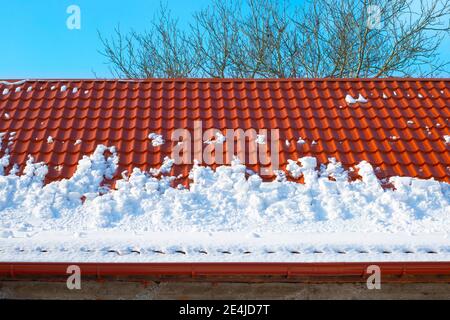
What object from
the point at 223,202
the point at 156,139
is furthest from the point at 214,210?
the point at 156,139

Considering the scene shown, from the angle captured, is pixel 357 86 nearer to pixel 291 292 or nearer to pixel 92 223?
pixel 291 292

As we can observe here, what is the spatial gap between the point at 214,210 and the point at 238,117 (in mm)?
1561

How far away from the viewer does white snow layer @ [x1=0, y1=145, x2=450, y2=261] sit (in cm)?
323

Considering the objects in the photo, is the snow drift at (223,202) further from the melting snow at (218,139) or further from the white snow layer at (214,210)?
the melting snow at (218,139)

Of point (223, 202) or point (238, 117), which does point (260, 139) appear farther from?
point (223, 202)

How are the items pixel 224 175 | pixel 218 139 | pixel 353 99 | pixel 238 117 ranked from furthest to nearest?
pixel 353 99 → pixel 238 117 → pixel 218 139 → pixel 224 175

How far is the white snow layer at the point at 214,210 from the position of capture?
323cm

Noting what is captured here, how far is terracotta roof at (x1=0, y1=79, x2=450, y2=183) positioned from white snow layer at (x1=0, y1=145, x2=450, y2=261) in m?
0.18

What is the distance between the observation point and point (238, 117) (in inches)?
195

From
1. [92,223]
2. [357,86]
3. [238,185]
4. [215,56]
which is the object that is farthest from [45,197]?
[215,56]

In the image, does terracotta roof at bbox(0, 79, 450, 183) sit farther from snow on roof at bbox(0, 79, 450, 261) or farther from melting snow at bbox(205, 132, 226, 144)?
melting snow at bbox(205, 132, 226, 144)

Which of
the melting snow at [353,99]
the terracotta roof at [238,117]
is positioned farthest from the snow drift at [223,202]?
the melting snow at [353,99]

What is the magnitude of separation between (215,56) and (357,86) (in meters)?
13.0

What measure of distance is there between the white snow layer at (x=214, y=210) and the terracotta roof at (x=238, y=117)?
18 cm
